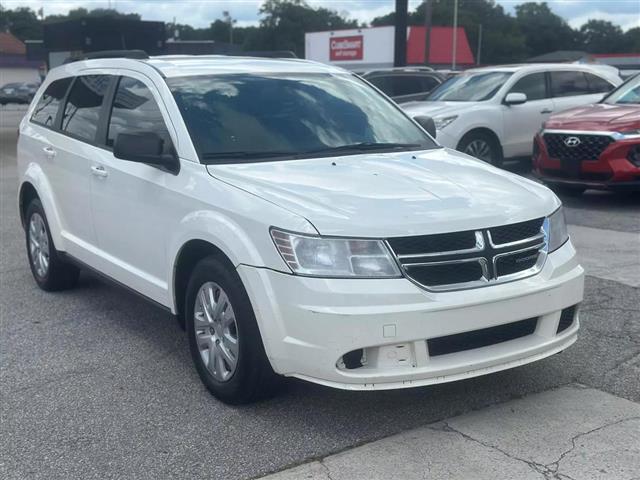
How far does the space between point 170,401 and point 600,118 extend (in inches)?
286

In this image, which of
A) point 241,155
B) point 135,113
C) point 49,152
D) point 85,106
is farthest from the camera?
point 49,152

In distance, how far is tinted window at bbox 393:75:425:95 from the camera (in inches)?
674

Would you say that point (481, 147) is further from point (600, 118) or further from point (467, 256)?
point (467, 256)

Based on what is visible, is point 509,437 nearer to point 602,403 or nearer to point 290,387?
point 602,403


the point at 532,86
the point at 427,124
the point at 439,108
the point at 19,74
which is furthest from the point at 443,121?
the point at 19,74

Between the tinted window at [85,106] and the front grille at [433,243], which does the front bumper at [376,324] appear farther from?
the tinted window at [85,106]

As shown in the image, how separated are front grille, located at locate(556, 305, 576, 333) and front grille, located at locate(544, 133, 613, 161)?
5.93 m

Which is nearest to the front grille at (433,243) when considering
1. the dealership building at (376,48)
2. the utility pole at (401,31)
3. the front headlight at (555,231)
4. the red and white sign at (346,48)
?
the front headlight at (555,231)

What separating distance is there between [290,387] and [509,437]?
1.27 m

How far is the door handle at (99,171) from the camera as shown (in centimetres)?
587

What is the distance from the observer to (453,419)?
4461 millimetres

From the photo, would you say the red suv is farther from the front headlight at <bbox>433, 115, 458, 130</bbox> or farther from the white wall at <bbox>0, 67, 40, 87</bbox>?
the white wall at <bbox>0, 67, 40, 87</bbox>

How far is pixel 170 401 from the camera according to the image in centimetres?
482

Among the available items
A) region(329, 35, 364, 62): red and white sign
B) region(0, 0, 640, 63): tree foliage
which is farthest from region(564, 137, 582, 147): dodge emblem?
region(0, 0, 640, 63): tree foliage
